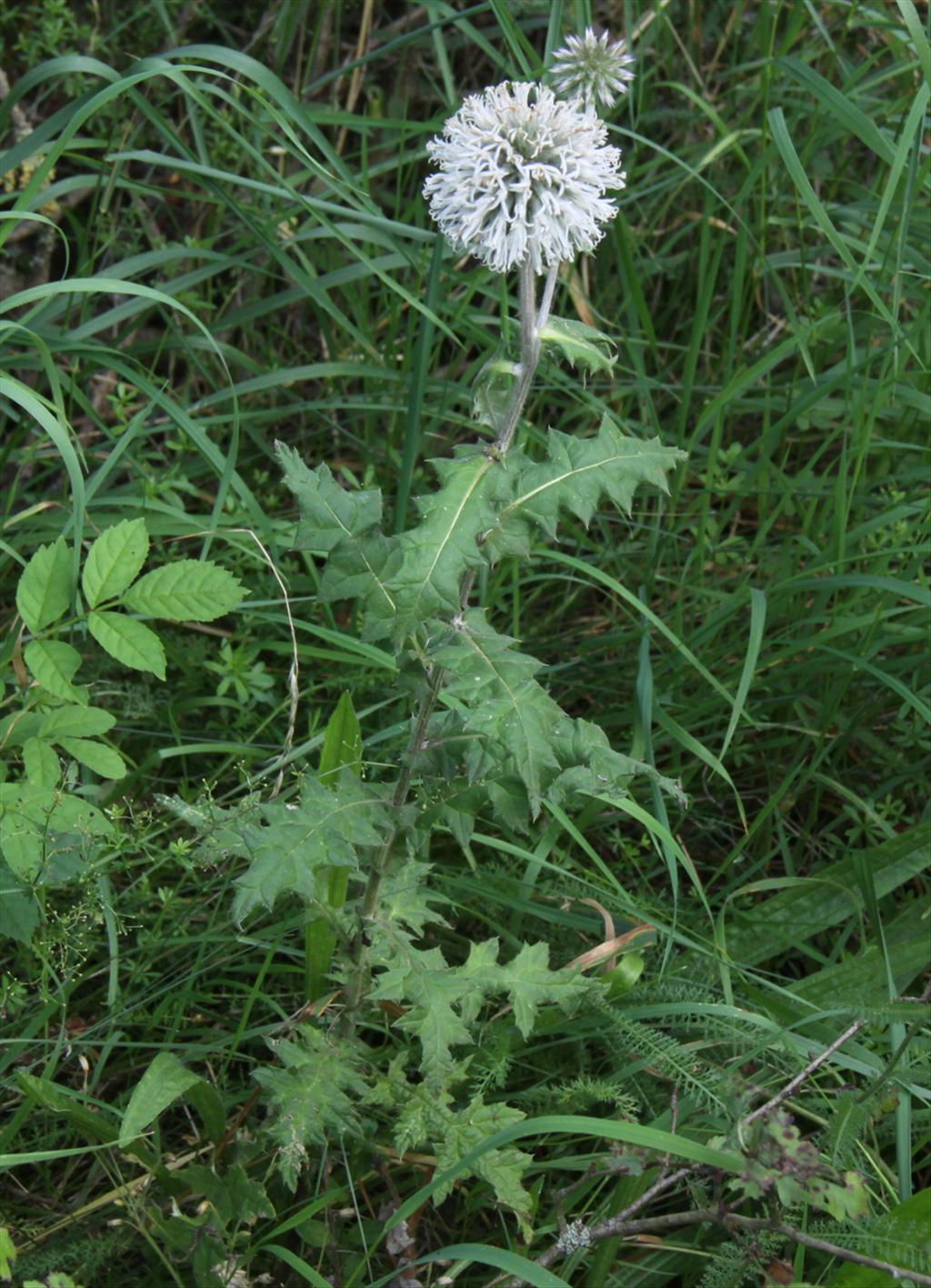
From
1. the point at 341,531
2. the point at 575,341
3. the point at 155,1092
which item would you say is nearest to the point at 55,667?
the point at 341,531

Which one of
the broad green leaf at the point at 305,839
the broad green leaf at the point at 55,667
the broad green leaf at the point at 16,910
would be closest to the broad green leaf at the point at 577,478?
the broad green leaf at the point at 305,839

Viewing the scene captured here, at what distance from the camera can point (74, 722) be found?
2379 mm

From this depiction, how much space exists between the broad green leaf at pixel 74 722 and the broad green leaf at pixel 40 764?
0.02 metres

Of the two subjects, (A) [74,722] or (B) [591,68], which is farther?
(A) [74,722]

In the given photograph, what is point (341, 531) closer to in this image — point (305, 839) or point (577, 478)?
point (577, 478)

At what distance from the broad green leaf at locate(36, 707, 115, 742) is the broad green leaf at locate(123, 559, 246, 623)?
0.71 feet

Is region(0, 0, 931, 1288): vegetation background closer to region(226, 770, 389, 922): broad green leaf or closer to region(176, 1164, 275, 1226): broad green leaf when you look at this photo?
region(176, 1164, 275, 1226): broad green leaf

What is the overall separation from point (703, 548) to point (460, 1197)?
5.10ft

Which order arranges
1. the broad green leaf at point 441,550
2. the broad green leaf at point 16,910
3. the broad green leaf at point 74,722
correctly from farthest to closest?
1. the broad green leaf at point 74,722
2. the broad green leaf at point 16,910
3. the broad green leaf at point 441,550

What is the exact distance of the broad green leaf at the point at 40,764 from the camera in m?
2.32

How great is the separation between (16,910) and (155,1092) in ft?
1.35

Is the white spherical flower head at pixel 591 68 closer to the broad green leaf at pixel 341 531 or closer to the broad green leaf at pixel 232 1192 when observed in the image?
the broad green leaf at pixel 341 531

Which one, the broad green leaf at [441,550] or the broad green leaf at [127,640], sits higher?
the broad green leaf at [441,550]

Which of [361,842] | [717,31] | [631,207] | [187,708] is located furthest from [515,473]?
[717,31]
